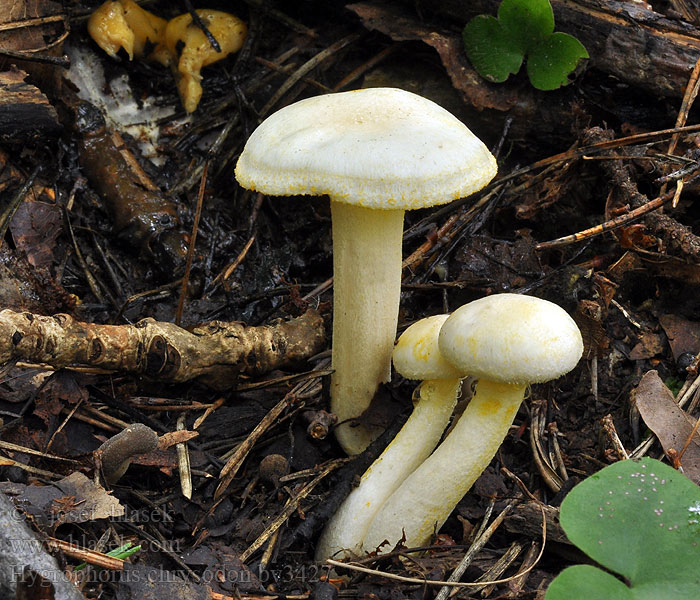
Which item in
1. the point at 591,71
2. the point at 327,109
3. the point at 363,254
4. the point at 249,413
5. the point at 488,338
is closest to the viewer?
the point at 488,338

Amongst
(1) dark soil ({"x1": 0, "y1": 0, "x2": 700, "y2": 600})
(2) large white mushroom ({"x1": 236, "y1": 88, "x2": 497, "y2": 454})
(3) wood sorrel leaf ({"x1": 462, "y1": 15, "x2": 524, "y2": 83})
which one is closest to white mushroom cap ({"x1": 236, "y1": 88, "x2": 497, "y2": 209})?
(2) large white mushroom ({"x1": 236, "y1": 88, "x2": 497, "y2": 454})

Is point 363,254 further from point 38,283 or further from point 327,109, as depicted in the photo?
point 38,283

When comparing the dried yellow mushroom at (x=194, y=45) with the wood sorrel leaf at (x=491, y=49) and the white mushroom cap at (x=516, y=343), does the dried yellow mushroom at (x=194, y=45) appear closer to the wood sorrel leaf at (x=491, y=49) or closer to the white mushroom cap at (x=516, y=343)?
the wood sorrel leaf at (x=491, y=49)

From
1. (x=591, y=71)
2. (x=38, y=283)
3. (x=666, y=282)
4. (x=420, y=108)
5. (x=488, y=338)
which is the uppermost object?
(x=420, y=108)

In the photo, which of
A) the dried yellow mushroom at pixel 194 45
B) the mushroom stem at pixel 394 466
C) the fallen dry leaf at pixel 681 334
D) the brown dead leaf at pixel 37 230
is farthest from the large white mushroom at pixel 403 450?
the dried yellow mushroom at pixel 194 45

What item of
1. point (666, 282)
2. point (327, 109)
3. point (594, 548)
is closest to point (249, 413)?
point (327, 109)

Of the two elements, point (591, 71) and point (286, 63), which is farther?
point (286, 63)

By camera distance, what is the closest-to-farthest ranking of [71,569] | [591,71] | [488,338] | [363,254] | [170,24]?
[71,569] → [488,338] → [363,254] → [591,71] → [170,24]

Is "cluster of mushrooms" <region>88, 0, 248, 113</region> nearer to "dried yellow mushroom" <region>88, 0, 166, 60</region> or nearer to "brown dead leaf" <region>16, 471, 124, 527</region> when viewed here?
"dried yellow mushroom" <region>88, 0, 166, 60</region>

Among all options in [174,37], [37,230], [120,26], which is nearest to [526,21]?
[174,37]

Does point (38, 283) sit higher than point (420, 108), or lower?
lower
